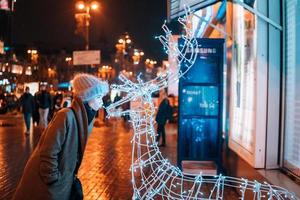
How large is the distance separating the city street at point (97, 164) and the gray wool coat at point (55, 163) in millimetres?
4128

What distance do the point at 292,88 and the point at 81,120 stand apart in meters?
4.49

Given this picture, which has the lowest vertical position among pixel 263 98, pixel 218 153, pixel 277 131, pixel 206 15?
pixel 218 153

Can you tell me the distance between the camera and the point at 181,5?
8.69 meters

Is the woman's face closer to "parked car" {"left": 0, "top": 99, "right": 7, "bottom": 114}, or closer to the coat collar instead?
the coat collar

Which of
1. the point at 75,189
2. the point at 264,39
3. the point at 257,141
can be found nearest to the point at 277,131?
the point at 257,141

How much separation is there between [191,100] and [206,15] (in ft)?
22.5

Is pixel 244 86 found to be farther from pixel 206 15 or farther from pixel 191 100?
pixel 206 15

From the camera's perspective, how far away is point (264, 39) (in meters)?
7.93

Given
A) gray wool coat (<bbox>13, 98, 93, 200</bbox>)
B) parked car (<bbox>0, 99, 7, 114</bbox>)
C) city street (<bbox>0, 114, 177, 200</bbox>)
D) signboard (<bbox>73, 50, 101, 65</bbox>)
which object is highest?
signboard (<bbox>73, 50, 101, 65</bbox>)

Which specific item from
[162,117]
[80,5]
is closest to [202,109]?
[162,117]

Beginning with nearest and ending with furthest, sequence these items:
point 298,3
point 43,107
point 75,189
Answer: point 75,189 < point 298,3 < point 43,107

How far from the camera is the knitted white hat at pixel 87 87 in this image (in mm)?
3848

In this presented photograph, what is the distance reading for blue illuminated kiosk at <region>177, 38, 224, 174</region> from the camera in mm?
9602

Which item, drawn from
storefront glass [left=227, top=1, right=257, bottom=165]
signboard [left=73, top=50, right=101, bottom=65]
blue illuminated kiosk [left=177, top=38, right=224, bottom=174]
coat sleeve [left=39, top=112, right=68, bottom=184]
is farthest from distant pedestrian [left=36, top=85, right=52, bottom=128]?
coat sleeve [left=39, top=112, right=68, bottom=184]
